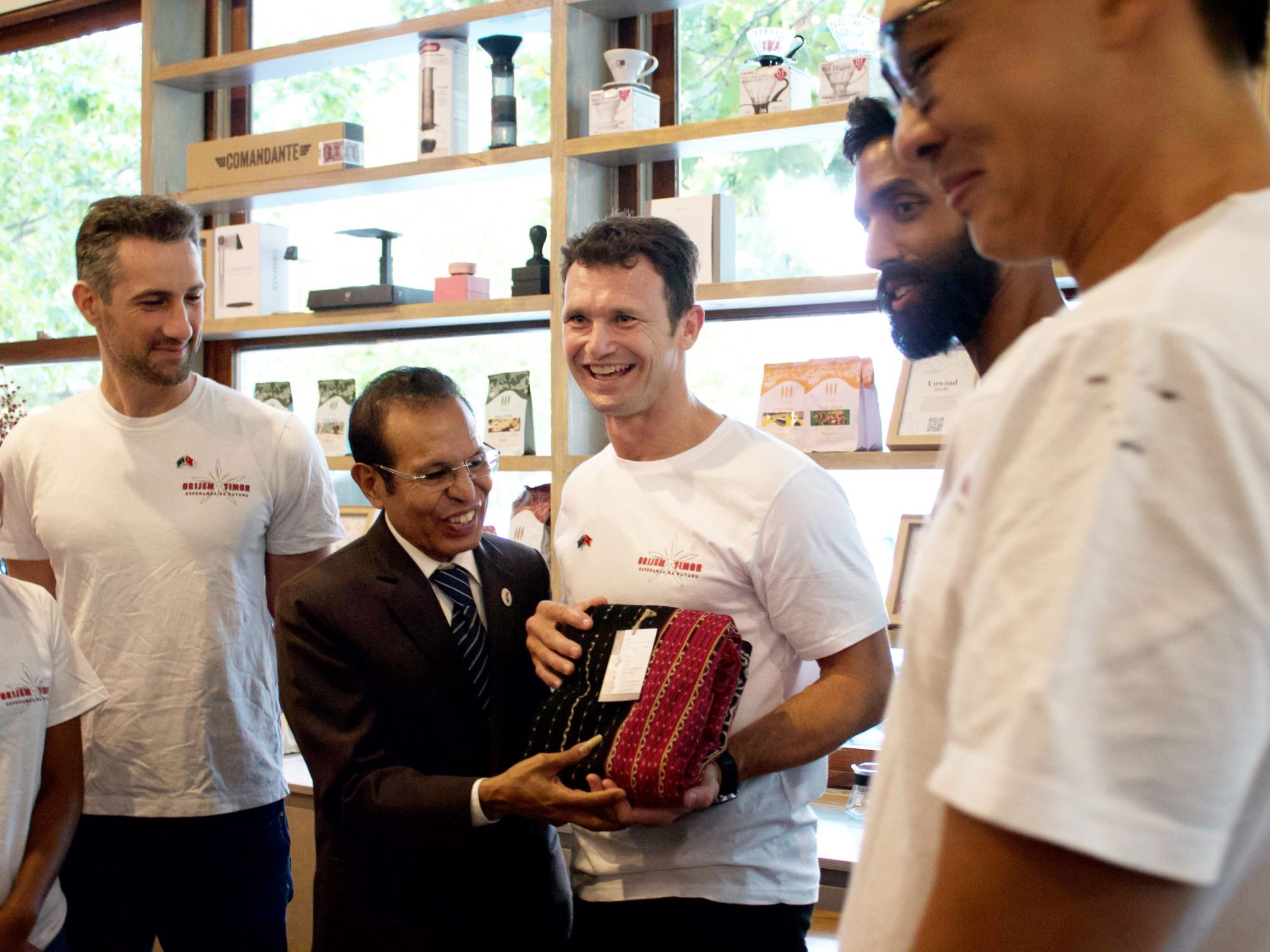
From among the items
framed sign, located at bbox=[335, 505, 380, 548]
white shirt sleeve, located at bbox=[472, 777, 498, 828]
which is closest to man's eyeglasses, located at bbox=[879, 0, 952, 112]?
white shirt sleeve, located at bbox=[472, 777, 498, 828]

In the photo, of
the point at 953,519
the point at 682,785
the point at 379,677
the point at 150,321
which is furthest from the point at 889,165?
the point at 150,321

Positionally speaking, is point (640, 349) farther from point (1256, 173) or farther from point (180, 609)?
point (1256, 173)

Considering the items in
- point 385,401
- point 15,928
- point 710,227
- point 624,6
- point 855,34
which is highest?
point 624,6

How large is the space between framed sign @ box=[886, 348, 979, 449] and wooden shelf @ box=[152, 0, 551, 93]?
1509mm

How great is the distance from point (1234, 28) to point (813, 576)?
1.25 m

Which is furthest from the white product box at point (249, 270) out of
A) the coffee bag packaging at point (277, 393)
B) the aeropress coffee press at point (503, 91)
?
the aeropress coffee press at point (503, 91)

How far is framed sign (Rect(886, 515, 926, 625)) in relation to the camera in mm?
2777

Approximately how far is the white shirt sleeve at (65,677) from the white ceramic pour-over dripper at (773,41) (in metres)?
2.13

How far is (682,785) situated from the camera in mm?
1542

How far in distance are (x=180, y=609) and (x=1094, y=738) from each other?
7.43 ft

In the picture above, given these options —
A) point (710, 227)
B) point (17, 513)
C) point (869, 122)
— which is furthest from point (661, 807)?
point (710, 227)

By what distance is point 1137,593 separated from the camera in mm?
429

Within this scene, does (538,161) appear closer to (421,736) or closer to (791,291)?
(791,291)

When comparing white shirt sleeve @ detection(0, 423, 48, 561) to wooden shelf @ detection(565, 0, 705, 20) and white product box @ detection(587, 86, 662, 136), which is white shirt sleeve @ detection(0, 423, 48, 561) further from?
wooden shelf @ detection(565, 0, 705, 20)
